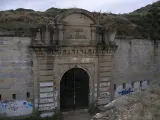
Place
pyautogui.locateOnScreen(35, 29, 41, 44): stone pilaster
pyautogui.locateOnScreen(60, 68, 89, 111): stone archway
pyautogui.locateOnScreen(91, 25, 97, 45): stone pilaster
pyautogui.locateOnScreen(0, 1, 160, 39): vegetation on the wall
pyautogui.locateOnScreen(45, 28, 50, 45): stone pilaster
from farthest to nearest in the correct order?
pyautogui.locateOnScreen(60, 68, 89, 111): stone archway
pyautogui.locateOnScreen(91, 25, 97, 45): stone pilaster
pyautogui.locateOnScreen(0, 1, 160, 39): vegetation on the wall
pyautogui.locateOnScreen(45, 28, 50, 45): stone pilaster
pyautogui.locateOnScreen(35, 29, 41, 44): stone pilaster

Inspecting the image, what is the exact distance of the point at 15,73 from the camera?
39.7ft

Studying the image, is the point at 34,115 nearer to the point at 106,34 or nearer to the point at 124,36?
the point at 106,34

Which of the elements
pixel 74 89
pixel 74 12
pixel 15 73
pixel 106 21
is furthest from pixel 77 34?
pixel 15 73

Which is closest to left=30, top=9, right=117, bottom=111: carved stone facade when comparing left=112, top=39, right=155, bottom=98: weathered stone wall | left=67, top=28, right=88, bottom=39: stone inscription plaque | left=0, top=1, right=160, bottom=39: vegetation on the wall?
left=67, top=28, right=88, bottom=39: stone inscription plaque

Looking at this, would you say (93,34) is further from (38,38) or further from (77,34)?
(38,38)

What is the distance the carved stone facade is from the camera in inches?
493

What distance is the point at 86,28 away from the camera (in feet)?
43.8

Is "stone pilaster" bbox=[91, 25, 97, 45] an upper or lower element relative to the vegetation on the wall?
lower

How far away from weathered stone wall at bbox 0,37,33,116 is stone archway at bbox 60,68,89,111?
2043 millimetres

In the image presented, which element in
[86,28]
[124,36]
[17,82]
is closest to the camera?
[17,82]

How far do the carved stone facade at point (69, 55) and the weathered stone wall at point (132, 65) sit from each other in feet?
2.40

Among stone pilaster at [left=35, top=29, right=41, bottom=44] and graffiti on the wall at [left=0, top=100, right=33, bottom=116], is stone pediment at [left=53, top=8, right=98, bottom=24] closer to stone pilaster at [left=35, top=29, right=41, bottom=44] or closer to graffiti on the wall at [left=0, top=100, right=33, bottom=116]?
stone pilaster at [left=35, top=29, right=41, bottom=44]

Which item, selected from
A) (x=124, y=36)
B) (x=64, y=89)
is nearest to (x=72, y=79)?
(x=64, y=89)

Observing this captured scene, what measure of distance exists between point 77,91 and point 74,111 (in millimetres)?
1157
